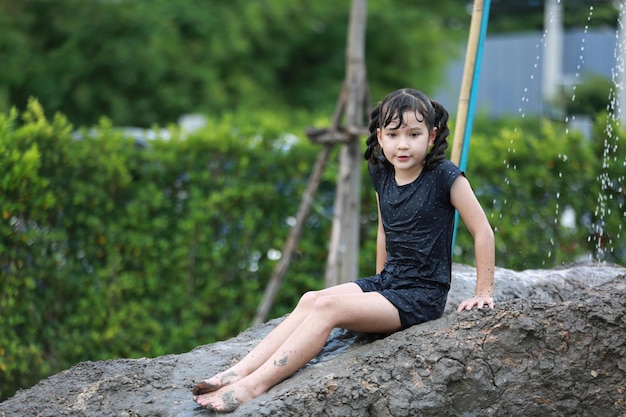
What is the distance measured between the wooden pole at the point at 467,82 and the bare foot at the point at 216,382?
175 centimetres

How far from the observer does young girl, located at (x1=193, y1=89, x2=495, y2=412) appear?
11.3 ft

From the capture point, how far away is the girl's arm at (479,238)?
361 cm

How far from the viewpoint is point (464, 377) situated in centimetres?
335

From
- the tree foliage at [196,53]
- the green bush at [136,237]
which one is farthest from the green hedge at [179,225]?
the tree foliage at [196,53]

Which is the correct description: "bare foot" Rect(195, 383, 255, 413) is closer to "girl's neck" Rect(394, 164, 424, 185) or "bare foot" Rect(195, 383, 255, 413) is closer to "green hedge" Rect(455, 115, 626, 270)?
"girl's neck" Rect(394, 164, 424, 185)

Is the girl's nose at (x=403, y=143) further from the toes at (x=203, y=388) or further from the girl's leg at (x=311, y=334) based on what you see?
the toes at (x=203, y=388)

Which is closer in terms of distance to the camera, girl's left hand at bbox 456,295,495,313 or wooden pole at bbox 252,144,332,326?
girl's left hand at bbox 456,295,495,313

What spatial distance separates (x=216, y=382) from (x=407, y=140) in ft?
4.10

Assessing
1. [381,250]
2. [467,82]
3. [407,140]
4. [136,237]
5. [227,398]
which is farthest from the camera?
[136,237]

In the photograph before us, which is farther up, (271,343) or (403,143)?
(403,143)

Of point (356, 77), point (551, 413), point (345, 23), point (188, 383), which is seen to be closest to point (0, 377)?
point (188, 383)

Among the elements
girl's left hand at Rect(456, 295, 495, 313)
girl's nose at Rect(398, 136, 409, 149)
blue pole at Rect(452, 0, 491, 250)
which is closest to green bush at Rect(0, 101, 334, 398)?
blue pole at Rect(452, 0, 491, 250)

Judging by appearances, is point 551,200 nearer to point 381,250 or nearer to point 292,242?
point 292,242

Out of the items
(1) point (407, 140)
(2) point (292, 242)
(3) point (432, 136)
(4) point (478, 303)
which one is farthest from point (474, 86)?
(2) point (292, 242)
